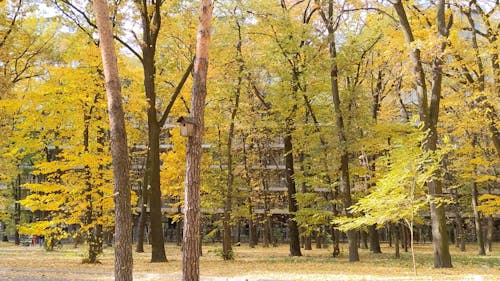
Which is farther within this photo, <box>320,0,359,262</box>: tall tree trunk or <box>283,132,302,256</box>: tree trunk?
<box>283,132,302,256</box>: tree trunk

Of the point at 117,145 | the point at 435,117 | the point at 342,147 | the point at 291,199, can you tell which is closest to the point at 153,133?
the point at 342,147

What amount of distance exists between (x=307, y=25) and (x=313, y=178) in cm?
715

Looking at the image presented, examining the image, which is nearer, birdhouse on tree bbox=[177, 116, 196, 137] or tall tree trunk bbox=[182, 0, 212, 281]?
tall tree trunk bbox=[182, 0, 212, 281]

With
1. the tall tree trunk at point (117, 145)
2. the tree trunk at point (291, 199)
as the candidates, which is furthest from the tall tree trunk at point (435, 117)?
the tall tree trunk at point (117, 145)

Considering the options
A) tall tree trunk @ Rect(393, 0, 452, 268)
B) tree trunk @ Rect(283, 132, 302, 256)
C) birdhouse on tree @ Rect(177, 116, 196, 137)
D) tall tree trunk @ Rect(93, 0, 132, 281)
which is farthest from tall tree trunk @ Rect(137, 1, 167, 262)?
birdhouse on tree @ Rect(177, 116, 196, 137)

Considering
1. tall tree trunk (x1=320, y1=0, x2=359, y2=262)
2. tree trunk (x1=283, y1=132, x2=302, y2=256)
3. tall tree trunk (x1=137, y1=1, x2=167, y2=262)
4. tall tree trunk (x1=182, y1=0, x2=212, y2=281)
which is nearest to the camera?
tall tree trunk (x1=182, y1=0, x2=212, y2=281)

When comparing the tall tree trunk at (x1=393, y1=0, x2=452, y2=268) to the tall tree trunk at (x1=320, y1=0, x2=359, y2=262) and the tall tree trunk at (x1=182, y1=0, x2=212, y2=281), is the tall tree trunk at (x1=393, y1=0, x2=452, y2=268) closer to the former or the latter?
the tall tree trunk at (x1=320, y1=0, x2=359, y2=262)

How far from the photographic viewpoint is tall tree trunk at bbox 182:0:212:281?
29.7ft

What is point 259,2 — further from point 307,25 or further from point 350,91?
point 350,91

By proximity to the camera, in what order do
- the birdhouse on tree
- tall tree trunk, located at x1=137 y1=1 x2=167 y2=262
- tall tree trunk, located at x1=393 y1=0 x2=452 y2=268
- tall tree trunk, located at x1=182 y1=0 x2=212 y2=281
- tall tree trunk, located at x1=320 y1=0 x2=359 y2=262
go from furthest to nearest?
tall tree trunk, located at x1=320 y1=0 x2=359 y2=262
tall tree trunk, located at x1=137 y1=1 x2=167 y2=262
tall tree trunk, located at x1=393 y1=0 x2=452 y2=268
the birdhouse on tree
tall tree trunk, located at x1=182 y1=0 x2=212 y2=281

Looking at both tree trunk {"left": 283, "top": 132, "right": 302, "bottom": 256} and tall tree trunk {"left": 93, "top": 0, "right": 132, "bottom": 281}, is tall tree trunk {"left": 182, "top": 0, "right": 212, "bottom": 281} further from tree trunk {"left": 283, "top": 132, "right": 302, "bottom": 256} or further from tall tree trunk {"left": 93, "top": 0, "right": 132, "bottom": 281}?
tree trunk {"left": 283, "top": 132, "right": 302, "bottom": 256}

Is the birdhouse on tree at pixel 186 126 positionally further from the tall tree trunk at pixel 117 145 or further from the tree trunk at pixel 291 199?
the tree trunk at pixel 291 199

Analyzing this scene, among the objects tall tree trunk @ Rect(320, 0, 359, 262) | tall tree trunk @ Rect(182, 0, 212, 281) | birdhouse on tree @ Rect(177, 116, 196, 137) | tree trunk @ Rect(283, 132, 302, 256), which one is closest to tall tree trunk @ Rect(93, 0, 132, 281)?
tall tree trunk @ Rect(182, 0, 212, 281)

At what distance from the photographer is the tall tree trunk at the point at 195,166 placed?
9047mm
